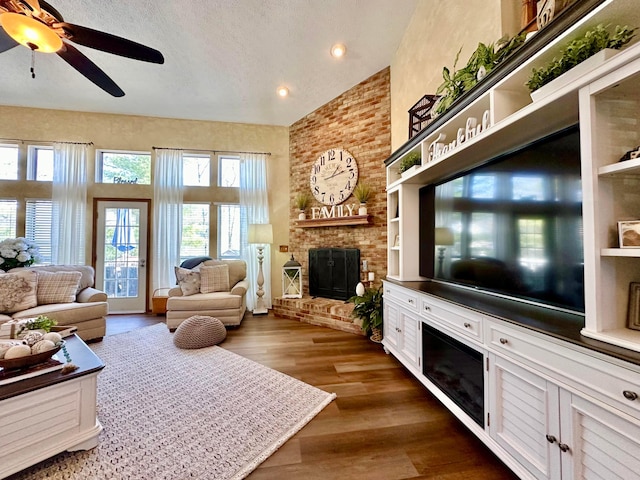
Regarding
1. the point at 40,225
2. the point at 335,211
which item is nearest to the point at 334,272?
the point at 335,211

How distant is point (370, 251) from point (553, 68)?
10.1ft

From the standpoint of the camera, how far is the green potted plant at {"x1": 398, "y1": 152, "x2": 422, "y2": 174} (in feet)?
8.98

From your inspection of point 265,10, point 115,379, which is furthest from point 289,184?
point 115,379

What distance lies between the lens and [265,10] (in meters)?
3.00

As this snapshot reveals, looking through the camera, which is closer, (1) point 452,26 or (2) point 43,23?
(2) point 43,23

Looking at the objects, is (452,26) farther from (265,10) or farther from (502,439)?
(502,439)

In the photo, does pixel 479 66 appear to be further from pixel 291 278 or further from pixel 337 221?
pixel 291 278

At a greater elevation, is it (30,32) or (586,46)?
(30,32)

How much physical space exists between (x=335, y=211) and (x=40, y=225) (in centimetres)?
497

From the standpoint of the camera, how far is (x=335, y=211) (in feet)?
14.9

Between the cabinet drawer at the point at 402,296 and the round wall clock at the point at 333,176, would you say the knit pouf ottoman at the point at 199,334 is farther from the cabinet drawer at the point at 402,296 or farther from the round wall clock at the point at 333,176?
the round wall clock at the point at 333,176

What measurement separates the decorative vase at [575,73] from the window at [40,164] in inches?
261

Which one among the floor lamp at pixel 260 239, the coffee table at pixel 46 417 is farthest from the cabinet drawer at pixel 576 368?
the floor lamp at pixel 260 239

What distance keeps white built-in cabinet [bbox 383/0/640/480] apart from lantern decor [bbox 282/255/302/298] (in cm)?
350
